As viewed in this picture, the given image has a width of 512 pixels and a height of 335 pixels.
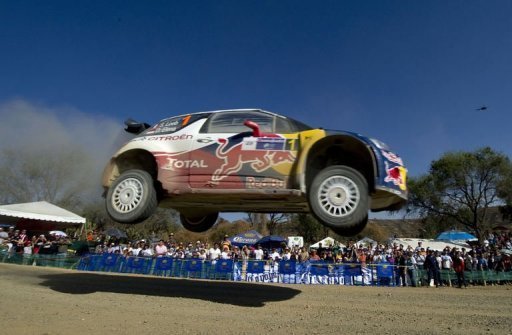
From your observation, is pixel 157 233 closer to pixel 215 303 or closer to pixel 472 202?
pixel 472 202

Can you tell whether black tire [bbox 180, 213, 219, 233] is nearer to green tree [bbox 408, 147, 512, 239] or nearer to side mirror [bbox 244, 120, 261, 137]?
side mirror [bbox 244, 120, 261, 137]

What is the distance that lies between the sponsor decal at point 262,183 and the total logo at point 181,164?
800mm

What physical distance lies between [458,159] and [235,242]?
19183mm

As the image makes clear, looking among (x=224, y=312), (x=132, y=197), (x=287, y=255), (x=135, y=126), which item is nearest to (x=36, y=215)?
(x=287, y=255)

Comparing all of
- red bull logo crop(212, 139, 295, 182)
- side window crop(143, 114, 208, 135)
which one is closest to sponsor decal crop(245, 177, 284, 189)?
red bull logo crop(212, 139, 295, 182)

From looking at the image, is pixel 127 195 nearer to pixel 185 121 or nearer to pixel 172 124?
pixel 172 124

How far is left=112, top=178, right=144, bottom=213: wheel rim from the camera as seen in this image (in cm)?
636

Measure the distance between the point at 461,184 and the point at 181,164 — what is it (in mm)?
30237

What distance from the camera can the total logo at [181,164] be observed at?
246 inches

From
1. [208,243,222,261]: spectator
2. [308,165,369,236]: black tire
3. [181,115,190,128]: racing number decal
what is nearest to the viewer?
[308,165,369,236]: black tire

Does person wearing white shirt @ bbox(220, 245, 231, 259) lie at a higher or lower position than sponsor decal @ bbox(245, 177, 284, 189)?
lower

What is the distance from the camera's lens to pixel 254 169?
5.89 metres

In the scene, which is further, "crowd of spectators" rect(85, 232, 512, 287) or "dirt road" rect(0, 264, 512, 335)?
"crowd of spectators" rect(85, 232, 512, 287)

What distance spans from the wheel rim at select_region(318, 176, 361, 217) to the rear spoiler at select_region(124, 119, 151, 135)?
12.5ft
